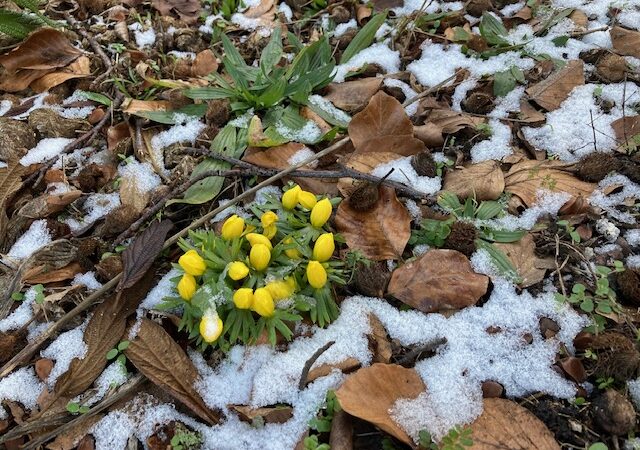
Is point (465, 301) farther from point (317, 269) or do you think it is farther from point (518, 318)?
point (317, 269)

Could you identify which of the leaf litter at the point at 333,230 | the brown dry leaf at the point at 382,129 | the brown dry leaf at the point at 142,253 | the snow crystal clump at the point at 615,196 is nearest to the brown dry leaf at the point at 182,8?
the leaf litter at the point at 333,230

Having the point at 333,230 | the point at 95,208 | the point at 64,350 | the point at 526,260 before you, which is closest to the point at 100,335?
the point at 64,350

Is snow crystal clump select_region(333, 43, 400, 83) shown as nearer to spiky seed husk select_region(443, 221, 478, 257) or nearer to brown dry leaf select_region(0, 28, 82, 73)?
spiky seed husk select_region(443, 221, 478, 257)

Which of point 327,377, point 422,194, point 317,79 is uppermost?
point 317,79

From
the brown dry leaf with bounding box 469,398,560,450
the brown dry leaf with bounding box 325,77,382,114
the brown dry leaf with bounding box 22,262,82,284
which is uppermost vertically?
the brown dry leaf with bounding box 325,77,382,114

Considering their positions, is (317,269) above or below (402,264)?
above

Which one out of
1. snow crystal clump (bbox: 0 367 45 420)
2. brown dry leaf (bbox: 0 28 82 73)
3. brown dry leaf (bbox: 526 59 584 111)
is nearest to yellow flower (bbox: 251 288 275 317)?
snow crystal clump (bbox: 0 367 45 420)

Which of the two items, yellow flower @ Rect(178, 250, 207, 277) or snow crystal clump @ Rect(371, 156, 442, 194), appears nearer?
yellow flower @ Rect(178, 250, 207, 277)

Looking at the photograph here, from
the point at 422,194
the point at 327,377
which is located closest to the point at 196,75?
the point at 422,194
